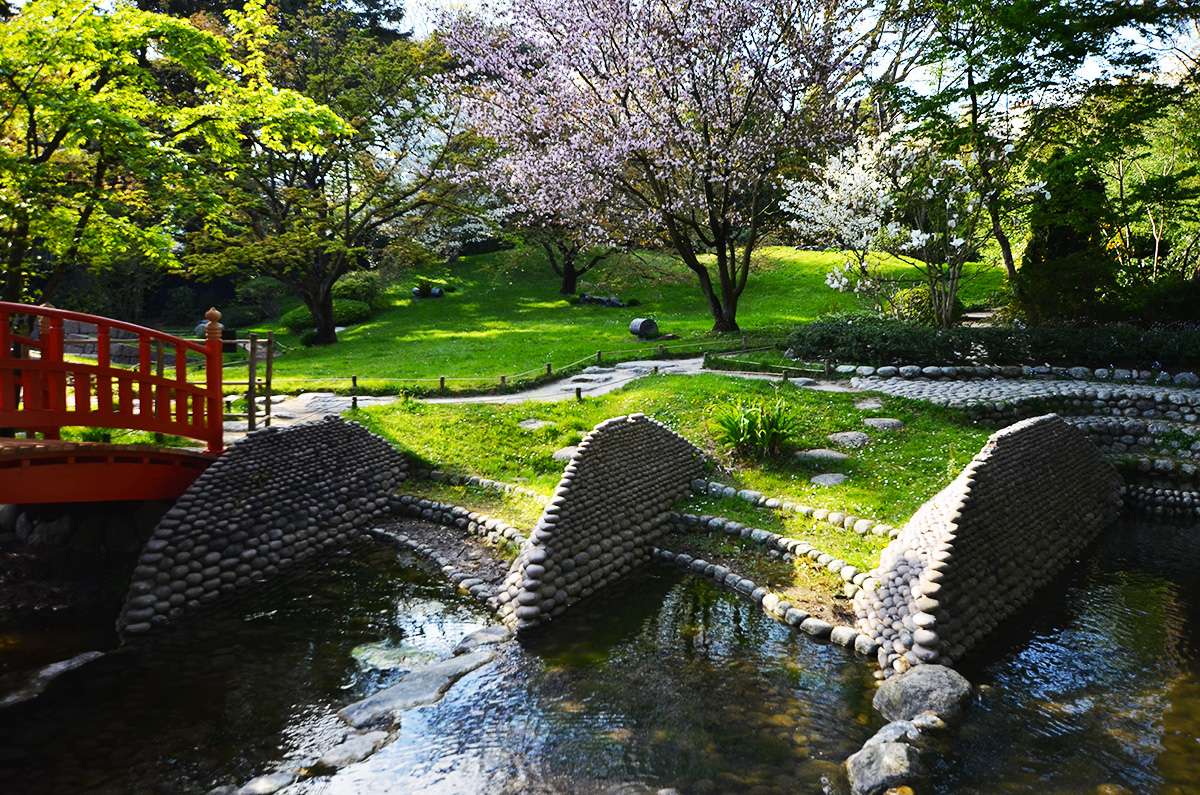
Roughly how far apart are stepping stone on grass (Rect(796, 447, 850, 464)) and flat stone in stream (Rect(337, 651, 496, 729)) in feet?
19.7

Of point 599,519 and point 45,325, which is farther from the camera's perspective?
point 45,325

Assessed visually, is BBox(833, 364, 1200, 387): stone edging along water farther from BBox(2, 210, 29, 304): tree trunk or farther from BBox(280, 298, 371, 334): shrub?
BBox(280, 298, 371, 334): shrub

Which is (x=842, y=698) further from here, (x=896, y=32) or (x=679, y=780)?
(x=896, y=32)

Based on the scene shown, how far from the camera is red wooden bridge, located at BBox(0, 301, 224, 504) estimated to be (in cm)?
745

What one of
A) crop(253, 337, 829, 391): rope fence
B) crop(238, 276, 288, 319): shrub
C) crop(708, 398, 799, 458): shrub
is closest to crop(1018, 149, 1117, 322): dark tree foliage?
crop(253, 337, 829, 391): rope fence

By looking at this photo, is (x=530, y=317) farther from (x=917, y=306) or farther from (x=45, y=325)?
(x=45, y=325)

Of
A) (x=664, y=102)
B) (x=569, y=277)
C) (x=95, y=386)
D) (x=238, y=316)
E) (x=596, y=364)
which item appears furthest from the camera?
(x=569, y=277)

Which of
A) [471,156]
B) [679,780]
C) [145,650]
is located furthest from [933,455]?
[471,156]

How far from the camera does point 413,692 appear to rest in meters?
6.82

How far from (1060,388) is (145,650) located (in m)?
14.6

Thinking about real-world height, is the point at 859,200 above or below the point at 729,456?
above

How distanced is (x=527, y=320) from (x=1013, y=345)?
17048mm

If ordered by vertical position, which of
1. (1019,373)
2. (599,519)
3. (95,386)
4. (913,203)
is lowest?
(599,519)

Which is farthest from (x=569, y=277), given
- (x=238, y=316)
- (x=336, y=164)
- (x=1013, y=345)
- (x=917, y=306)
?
(x=1013, y=345)
